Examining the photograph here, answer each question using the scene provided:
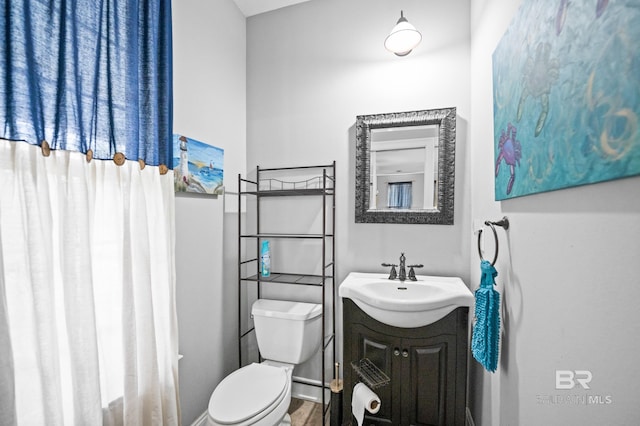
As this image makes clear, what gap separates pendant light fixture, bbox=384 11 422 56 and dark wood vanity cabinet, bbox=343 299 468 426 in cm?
153

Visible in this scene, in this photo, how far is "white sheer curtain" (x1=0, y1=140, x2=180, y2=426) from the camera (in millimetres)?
750

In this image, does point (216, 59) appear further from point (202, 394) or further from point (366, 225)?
point (202, 394)

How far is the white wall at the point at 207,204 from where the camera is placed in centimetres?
146

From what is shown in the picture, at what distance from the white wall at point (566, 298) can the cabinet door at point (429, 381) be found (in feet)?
0.60

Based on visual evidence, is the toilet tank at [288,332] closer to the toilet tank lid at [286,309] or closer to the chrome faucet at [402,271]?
the toilet tank lid at [286,309]

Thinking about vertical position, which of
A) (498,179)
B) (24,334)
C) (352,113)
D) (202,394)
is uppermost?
(352,113)

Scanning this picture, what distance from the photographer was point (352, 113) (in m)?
1.82

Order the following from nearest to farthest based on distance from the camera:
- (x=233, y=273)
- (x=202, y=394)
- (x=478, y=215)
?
1. (x=478, y=215)
2. (x=202, y=394)
3. (x=233, y=273)

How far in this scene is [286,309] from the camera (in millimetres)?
1754

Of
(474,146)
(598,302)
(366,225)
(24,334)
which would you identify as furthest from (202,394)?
(474,146)

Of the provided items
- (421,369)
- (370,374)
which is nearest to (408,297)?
(421,369)

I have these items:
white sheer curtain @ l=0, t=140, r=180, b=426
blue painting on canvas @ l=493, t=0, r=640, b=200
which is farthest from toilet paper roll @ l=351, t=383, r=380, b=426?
blue painting on canvas @ l=493, t=0, r=640, b=200

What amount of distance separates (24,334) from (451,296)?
1.57 metres

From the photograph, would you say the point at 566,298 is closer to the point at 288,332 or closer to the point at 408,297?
the point at 408,297
